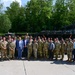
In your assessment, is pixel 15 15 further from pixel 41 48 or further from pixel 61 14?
pixel 41 48

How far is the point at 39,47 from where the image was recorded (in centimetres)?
1919

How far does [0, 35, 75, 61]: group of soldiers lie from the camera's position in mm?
18591

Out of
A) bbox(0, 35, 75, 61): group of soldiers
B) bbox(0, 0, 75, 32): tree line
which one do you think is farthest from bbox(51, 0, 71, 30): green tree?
bbox(0, 35, 75, 61): group of soldiers

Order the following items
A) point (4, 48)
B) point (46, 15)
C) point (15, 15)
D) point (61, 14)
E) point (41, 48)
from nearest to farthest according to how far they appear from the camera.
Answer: point (4, 48)
point (41, 48)
point (46, 15)
point (61, 14)
point (15, 15)

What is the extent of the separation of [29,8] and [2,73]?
64.7 metres

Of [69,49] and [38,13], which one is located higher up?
[38,13]

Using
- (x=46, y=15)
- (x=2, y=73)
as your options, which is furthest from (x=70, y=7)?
(x=2, y=73)

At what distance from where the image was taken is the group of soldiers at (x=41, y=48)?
1859cm

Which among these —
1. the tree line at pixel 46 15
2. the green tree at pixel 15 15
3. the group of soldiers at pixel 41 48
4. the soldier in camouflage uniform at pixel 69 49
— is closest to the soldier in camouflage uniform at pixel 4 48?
the group of soldiers at pixel 41 48

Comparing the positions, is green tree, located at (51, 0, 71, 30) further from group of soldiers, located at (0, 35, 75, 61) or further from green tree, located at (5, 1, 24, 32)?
group of soldiers, located at (0, 35, 75, 61)

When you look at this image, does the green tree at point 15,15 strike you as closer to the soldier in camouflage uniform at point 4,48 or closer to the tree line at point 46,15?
the tree line at point 46,15

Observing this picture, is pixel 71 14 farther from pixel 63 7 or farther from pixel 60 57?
pixel 60 57

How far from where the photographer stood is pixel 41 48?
63.0 ft

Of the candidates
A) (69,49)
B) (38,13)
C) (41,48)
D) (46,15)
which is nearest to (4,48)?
(41,48)
